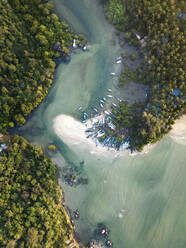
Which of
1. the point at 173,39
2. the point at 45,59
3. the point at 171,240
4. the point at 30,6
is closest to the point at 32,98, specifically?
the point at 45,59

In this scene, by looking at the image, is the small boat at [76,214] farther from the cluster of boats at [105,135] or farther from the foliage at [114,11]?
the foliage at [114,11]

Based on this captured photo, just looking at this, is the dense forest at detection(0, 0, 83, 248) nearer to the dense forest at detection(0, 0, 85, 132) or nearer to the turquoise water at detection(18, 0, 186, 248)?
the dense forest at detection(0, 0, 85, 132)

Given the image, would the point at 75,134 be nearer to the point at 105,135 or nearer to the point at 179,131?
the point at 105,135

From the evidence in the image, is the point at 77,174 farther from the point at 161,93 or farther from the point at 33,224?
the point at 161,93

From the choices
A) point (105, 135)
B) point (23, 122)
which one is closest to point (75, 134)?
point (105, 135)

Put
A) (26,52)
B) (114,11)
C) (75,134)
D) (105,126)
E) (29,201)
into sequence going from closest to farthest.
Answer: (29,201) < (26,52) < (114,11) < (105,126) < (75,134)

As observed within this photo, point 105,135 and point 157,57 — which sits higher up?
point 157,57
